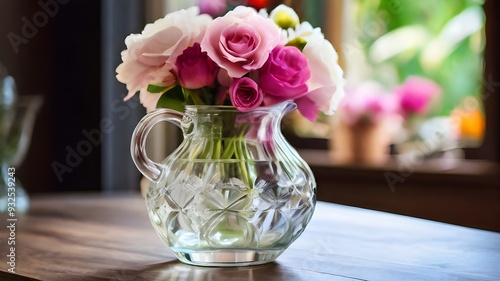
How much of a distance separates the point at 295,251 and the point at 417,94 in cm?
152

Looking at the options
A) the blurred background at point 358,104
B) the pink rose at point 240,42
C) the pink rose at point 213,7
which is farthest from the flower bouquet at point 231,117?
the pink rose at point 213,7

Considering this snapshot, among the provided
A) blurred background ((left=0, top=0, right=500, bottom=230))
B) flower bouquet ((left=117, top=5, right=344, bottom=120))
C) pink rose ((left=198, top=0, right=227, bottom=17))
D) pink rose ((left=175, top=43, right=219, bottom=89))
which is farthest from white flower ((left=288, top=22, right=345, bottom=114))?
pink rose ((left=198, top=0, right=227, bottom=17))

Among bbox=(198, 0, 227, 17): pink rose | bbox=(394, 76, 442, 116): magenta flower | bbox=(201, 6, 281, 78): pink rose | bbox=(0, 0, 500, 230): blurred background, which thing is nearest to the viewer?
bbox=(201, 6, 281, 78): pink rose

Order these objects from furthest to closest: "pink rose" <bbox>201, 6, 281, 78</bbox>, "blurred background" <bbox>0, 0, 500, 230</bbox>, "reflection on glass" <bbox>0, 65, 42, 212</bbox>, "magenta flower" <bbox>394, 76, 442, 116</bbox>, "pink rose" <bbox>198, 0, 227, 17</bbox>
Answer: "pink rose" <bbox>198, 0, 227, 17</bbox> → "magenta flower" <bbox>394, 76, 442, 116</bbox> → "blurred background" <bbox>0, 0, 500, 230</bbox> → "reflection on glass" <bbox>0, 65, 42, 212</bbox> → "pink rose" <bbox>201, 6, 281, 78</bbox>

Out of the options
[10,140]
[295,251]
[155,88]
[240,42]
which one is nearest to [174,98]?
[155,88]

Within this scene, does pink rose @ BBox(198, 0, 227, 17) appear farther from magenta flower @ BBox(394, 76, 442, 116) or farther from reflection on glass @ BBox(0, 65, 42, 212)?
reflection on glass @ BBox(0, 65, 42, 212)

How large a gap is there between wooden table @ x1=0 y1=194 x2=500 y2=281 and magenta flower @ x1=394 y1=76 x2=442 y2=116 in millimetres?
1028

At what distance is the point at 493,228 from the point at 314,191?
131 centimetres

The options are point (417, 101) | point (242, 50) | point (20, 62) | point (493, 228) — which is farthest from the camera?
point (20, 62)

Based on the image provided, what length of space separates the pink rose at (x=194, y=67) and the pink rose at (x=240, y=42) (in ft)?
0.10

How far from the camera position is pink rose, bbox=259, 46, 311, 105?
0.88 metres

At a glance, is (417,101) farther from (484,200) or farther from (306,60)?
(306,60)

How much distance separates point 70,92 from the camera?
9.45 feet

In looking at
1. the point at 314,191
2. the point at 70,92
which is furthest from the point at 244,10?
the point at 70,92
